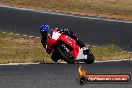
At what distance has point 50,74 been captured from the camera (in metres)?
12.1

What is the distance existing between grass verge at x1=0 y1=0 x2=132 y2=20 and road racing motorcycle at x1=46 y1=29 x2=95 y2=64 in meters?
13.5

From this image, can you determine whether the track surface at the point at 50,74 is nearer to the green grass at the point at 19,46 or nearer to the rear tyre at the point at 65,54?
the rear tyre at the point at 65,54

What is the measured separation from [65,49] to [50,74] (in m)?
2.19

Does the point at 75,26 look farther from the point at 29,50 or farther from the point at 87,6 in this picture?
the point at 87,6

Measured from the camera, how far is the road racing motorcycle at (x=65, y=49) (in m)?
14.2

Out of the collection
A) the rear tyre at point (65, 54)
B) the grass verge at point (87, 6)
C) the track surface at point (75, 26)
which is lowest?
the grass verge at point (87, 6)

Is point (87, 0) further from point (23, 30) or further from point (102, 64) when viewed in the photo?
point (102, 64)

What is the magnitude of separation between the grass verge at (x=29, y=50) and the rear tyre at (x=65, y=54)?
6.18ft

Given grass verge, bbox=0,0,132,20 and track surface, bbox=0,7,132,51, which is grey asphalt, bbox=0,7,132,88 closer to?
track surface, bbox=0,7,132,51

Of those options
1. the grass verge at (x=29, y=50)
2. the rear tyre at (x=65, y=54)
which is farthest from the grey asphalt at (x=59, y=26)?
the grass verge at (x=29, y=50)

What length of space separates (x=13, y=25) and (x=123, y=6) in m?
9.05

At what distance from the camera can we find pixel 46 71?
40.8 ft

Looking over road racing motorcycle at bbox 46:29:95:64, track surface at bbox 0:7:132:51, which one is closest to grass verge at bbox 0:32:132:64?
track surface at bbox 0:7:132:51

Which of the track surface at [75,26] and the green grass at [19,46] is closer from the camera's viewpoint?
the green grass at [19,46]
